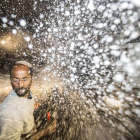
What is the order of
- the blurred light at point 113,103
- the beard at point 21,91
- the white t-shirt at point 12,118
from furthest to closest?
the blurred light at point 113,103 < the beard at point 21,91 < the white t-shirt at point 12,118

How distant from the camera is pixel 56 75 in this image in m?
7.36

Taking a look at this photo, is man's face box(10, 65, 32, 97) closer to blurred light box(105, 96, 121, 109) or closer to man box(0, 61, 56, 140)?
man box(0, 61, 56, 140)

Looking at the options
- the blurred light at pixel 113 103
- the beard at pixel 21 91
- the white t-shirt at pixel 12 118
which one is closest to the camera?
the white t-shirt at pixel 12 118

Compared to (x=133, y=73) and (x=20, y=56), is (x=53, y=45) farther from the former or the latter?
(x=133, y=73)

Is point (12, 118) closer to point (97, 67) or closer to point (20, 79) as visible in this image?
point (20, 79)

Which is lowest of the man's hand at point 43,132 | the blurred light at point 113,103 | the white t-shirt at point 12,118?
the blurred light at point 113,103

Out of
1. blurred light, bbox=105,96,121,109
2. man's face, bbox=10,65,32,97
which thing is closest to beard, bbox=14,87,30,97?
man's face, bbox=10,65,32,97

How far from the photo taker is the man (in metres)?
1.11

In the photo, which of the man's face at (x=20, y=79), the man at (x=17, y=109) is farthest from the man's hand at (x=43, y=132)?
the man's face at (x=20, y=79)

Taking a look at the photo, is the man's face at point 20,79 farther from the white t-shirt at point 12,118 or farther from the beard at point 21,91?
the white t-shirt at point 12,118

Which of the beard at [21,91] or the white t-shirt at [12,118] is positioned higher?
the beard at [21,91]

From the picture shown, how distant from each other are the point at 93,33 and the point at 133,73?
2432mm

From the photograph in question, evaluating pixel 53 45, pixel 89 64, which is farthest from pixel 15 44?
pixel 89 64

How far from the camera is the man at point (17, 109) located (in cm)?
111
